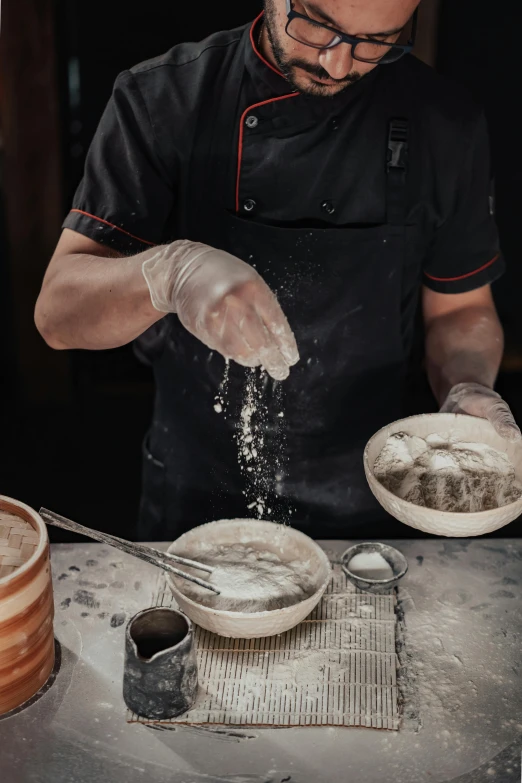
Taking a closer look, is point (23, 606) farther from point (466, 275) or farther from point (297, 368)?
point (466, 275)

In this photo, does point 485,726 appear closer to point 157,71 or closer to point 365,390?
point 365,390

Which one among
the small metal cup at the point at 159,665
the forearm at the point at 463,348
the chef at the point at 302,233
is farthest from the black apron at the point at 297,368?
the small metal cup at the point at 159,665

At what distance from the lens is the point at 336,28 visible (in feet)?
6.13

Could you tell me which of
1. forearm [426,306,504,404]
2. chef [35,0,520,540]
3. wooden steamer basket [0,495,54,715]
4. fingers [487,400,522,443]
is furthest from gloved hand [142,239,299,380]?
forearm [426,306,504,404]

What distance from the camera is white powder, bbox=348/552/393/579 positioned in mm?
2066

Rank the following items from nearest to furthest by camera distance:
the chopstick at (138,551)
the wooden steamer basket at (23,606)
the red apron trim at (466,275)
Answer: the wooden steamer basket at (23,606), the chopstick at (138,551), the red apron trim at (466,275)

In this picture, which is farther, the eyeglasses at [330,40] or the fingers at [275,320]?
the eyeglasses at [330,40]

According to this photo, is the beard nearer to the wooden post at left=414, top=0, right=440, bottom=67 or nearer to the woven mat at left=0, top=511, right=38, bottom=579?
the wooden post at left=414, top=0, right=440, bottom=67

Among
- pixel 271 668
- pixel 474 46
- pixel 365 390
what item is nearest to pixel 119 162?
pixel 365 390

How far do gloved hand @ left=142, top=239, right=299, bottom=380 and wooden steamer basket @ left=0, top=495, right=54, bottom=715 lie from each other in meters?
0.52

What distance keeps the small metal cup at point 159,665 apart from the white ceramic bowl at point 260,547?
89mm

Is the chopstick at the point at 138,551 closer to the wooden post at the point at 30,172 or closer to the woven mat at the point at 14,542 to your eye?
the woven mat at the point at 14,542

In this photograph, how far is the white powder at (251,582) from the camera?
1.81m

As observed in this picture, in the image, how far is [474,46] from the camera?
3002 millimetres
